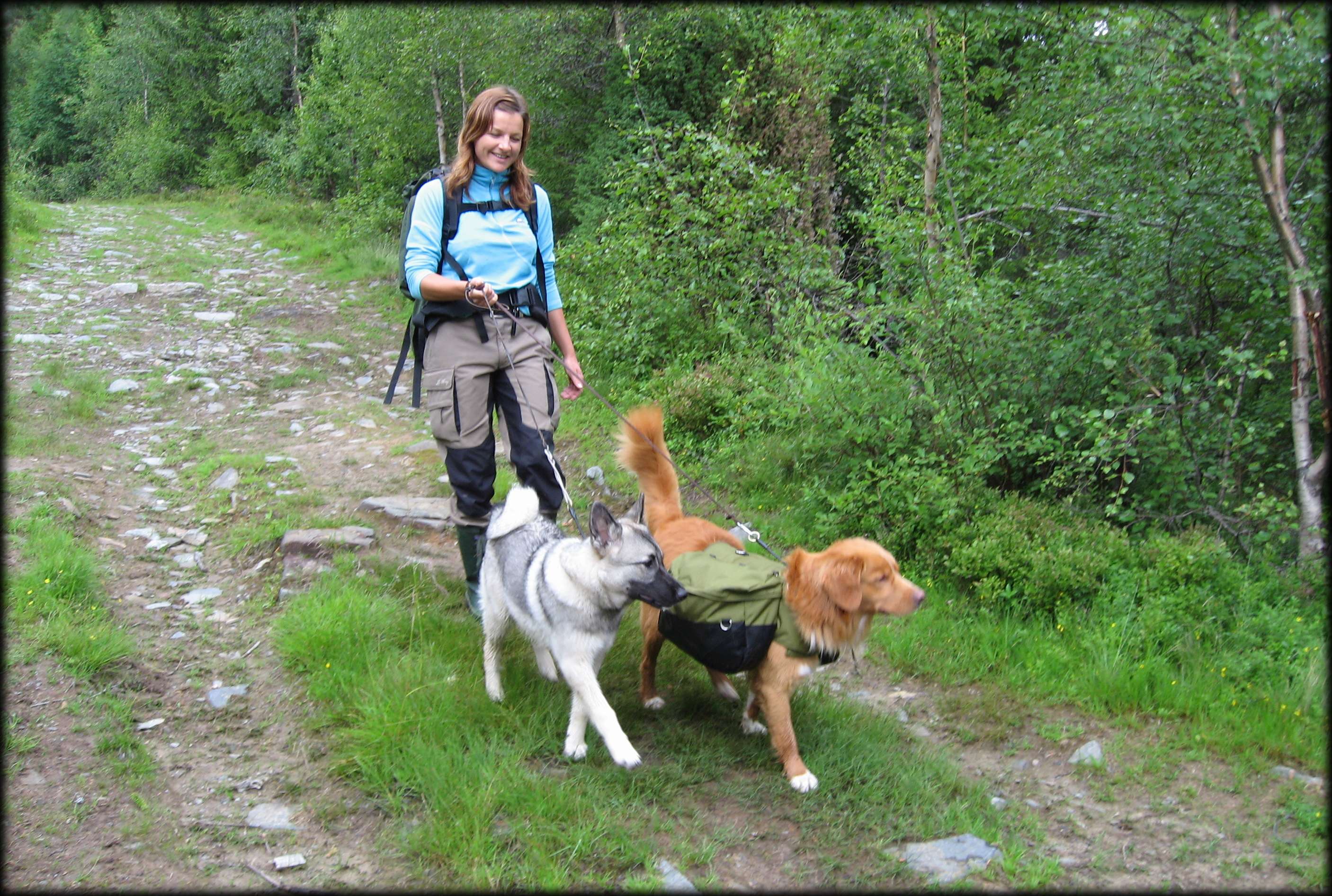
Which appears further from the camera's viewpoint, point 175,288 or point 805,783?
point 175,288

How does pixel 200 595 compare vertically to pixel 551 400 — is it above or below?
below

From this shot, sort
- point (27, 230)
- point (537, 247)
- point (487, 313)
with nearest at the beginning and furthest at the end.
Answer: point (487, 313) < point (537, 247) < point (27, 230)

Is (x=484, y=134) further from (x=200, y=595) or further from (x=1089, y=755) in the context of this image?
(x=1089, y=755)

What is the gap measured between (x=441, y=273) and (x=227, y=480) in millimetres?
3559

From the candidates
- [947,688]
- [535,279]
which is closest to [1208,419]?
[947,688]

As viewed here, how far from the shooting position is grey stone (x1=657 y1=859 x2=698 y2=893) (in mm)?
3293

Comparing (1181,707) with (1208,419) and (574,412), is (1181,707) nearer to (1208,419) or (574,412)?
(1208,419)

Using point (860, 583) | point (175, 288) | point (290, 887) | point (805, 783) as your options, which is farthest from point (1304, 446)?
point (175, 288)

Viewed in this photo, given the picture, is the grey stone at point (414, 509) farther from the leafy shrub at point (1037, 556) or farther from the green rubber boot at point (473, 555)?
the leafy shrub at point (1037, 556)

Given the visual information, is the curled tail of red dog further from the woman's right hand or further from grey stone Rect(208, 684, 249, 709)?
grey stone Rect(208, 684, 249, 709)

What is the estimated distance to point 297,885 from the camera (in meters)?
3.28

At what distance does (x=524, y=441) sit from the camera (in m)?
4.89

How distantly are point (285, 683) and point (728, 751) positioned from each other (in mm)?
2362

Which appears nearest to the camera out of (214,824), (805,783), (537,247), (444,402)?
(214,824)
